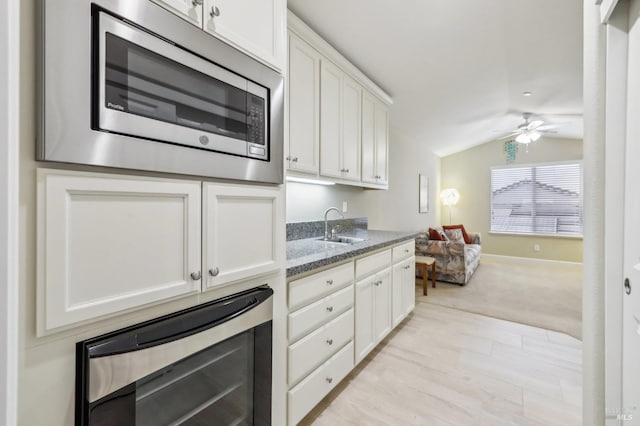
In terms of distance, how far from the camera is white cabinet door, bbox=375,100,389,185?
2947 mm

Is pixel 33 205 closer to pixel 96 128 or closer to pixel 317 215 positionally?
pixel 96 128

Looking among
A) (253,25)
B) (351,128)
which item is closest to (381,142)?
(351,128)

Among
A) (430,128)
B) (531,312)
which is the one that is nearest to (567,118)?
(430,128)

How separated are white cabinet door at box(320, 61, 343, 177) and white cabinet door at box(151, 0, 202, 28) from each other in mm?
1229

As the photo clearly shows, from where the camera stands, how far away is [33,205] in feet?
2.05

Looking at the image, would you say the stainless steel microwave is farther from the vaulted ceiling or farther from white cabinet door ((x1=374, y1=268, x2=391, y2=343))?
white cabinet door ((x1=374, y1=268, x2=391, y2=343))

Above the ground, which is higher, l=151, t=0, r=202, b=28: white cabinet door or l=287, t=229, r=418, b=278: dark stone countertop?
l=151, t=0, r=202, b=28: white cabinet door

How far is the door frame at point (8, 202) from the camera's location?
1.36 feet

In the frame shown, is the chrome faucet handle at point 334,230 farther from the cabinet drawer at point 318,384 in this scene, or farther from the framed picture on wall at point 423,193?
the framed picture on wall at point 423,193

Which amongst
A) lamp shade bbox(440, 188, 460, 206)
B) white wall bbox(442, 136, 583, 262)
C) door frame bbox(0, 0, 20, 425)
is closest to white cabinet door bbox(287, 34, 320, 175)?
door frame bbox(0, 0, 20, 425)

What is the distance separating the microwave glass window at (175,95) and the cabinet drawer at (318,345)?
3.46 feet

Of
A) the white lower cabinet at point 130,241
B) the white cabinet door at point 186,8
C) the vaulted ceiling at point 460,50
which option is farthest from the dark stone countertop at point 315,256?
the vaulted ceiling at point 460,50

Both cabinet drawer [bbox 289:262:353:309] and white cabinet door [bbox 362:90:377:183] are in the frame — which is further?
A: white cabinet door [bbox 362:90:377:183]

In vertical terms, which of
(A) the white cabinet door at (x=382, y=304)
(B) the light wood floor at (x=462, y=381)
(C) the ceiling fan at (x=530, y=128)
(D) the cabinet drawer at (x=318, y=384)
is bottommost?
(B) the light wood floor at (x=462, y=381)
